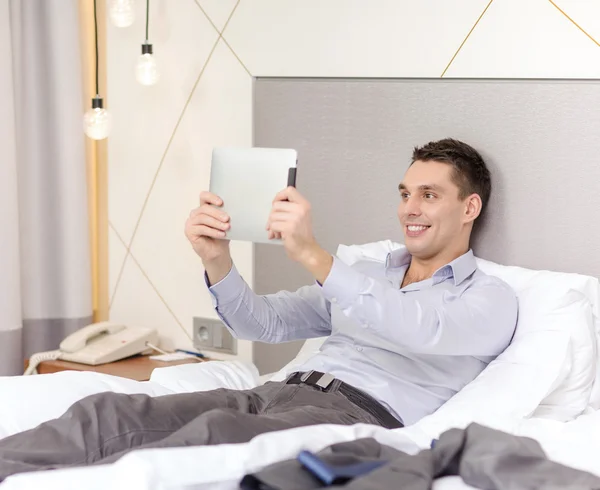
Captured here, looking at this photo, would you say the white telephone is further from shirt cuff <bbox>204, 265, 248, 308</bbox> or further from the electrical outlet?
shirt cuff <bbox>204, 265, 248, 308</bbox>

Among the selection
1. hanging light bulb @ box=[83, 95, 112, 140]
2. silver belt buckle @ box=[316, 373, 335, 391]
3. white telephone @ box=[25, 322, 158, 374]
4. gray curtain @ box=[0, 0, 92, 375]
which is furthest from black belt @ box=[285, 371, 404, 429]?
gray curtain @ box=[0, 0, 92, 375]

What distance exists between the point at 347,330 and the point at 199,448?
89 cm

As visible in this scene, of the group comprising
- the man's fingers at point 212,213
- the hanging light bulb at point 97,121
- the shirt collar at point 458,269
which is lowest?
the shirt collar at point 458,269

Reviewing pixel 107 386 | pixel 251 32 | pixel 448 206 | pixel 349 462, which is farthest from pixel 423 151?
pixel 349 462

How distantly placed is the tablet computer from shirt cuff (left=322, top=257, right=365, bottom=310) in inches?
6.0

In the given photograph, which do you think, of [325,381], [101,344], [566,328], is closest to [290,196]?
[325,381]

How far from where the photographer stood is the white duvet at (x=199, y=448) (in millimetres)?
1144

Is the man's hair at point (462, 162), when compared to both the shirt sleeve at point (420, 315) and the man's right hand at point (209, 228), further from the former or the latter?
the man's right hand at point (209, 228)

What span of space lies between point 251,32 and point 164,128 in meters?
0.48

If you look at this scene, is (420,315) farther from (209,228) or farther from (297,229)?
(209,228)

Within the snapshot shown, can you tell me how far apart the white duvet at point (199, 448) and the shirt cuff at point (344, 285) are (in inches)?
11.1

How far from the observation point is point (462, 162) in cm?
211

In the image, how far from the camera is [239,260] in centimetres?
275

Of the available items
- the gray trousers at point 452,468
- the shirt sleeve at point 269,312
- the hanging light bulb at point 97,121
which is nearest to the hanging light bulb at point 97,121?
the hanging light bulb at point 97,121
